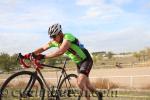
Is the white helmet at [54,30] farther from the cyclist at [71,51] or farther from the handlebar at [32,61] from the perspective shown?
the handlebar at [32,61]

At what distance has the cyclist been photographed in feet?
32.9

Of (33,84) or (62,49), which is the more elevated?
(62,49)

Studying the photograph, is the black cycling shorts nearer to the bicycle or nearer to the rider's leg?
the rider's leg

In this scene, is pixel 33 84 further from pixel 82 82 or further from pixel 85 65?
pixel 85 65

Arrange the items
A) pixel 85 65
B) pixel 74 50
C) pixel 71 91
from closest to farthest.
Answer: pixel 74 50, pixel 85 65, pixel 71 91

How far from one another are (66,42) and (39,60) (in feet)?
2.32

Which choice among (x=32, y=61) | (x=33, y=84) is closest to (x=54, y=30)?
(x=32, y=61)

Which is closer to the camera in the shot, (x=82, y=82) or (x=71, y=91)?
(x=82, y=82)

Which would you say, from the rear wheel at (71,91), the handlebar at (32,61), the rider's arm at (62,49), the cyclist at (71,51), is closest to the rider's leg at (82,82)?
the cyclist at (71,51)

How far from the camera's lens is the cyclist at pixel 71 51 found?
395 inches

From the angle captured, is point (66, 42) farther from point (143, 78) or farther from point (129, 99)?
point (143, 78)

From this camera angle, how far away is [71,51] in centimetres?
1037

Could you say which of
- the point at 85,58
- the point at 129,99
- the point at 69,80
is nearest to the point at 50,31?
the point at 85,58

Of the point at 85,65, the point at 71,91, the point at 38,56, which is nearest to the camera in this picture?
the point at 38,56
